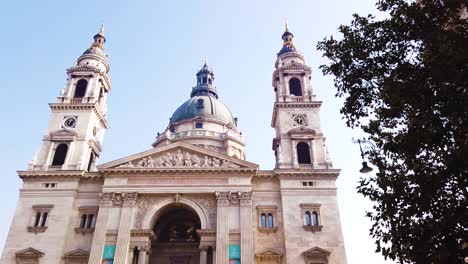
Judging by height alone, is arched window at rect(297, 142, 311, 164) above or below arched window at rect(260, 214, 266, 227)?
above

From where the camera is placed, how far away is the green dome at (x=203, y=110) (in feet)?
179

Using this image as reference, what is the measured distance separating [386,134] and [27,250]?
27.9 meters

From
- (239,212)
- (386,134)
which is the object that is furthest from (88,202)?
(386,134)

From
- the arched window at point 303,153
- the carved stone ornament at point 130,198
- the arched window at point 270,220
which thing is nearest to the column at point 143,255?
the carved stone ornament at point 130,198

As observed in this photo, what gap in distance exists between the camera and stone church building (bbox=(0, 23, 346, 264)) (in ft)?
97.5

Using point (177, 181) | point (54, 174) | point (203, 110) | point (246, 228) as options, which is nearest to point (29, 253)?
point (54, 174)

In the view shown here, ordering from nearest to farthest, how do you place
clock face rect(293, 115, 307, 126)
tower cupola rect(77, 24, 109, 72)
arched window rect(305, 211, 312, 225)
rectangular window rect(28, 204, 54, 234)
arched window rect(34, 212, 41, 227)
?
rectangular window rect(28, 204, 54, 234) → arched window rect(305, 211, 312, 225) → arched window rect(34, 212, 41, 227) → clock face rect(293, 115, 307, 126) → tower cupola rect(77, 24, 109, 72)

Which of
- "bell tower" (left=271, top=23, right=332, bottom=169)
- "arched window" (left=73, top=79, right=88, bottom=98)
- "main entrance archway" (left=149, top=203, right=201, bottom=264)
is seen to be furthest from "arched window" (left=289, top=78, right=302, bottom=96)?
"arched window" (left=73, top=79, right=88, bottom=98)

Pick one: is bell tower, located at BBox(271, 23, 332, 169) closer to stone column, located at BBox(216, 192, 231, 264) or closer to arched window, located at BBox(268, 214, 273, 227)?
arched window, located at BBox(268, 214, 273, 227)

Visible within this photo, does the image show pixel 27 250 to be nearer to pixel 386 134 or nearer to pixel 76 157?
pixel 76 157

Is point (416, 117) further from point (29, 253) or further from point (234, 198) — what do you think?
point (29, 253)

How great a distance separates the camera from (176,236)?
115 ft

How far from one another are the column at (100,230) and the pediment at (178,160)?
2.72 m

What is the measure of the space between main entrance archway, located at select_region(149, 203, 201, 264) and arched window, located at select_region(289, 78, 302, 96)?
51.4 ft
